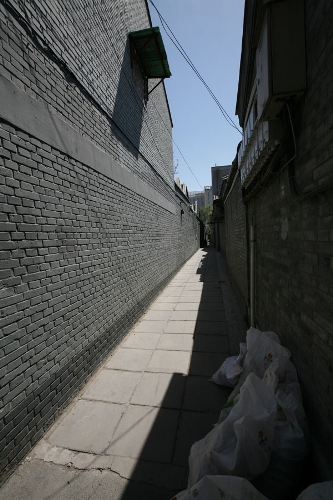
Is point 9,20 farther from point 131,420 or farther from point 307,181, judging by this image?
point 131,420

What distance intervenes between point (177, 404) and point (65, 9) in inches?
184

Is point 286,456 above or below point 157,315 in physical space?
above

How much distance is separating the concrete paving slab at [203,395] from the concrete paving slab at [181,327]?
4.93 feet

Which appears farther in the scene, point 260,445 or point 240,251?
point 240,251

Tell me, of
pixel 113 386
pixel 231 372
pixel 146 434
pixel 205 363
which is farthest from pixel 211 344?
pixel 146 434

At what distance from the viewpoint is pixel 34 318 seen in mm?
2207

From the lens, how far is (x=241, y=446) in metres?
1.41

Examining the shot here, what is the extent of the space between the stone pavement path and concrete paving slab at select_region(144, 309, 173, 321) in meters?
0.82

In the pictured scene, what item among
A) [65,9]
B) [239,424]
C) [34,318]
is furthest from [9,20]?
[239,424]

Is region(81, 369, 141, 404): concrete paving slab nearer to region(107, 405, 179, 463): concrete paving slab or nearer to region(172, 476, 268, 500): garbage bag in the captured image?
region(107, 405, 179, 463): concrete paving slab

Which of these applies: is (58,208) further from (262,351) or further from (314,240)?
(262,351)

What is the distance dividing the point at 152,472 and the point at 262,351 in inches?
53.4

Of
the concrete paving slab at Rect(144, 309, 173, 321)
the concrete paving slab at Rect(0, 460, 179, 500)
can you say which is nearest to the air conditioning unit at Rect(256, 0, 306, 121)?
the concrete paving slab at Rect(0, 460, 179, 500)

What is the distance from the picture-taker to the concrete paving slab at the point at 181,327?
179 inches
